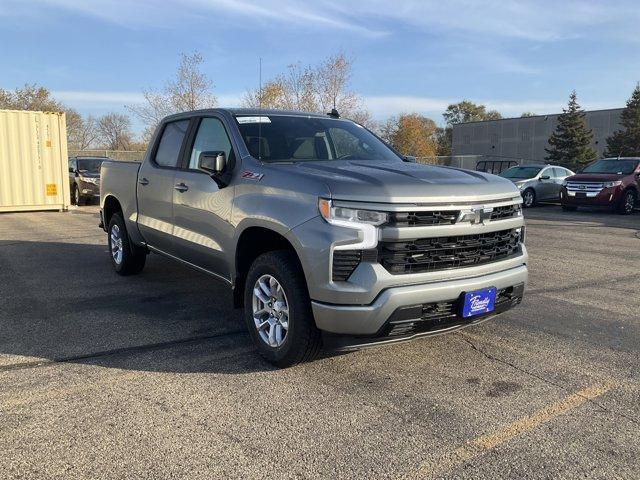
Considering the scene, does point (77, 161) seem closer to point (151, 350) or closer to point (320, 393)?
point (151, 350)

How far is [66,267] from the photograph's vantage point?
787 cm

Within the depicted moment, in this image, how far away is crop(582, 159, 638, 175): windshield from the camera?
1714cm

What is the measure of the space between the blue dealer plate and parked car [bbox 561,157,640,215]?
14.6m

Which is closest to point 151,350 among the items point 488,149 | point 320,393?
point 320,393

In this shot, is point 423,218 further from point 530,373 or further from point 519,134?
point 519,134

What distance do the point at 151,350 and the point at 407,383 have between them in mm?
2020

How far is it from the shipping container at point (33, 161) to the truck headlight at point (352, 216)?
15.2 m

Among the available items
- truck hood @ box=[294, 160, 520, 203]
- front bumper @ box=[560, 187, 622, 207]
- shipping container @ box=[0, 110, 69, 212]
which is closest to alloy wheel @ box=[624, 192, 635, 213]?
front bumper @ box=[560, 187, 622, 207]

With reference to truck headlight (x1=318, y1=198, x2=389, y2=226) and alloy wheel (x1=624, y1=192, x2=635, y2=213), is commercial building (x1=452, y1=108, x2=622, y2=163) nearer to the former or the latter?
alloy wheel (x1=624, y1=192, x2=635, y2=213)

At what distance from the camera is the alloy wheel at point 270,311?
12.9ft

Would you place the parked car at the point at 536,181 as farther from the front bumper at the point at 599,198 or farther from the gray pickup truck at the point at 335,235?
the gray pickup truck at the point at 335,235

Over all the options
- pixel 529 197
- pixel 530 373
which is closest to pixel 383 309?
pixel 530 373

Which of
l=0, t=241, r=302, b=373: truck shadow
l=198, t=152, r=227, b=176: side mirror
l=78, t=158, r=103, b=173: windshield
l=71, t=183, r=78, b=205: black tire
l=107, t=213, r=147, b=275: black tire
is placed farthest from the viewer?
l=78, t=158, r=103, b=173: windshield

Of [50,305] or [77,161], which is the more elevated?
[77,161]
